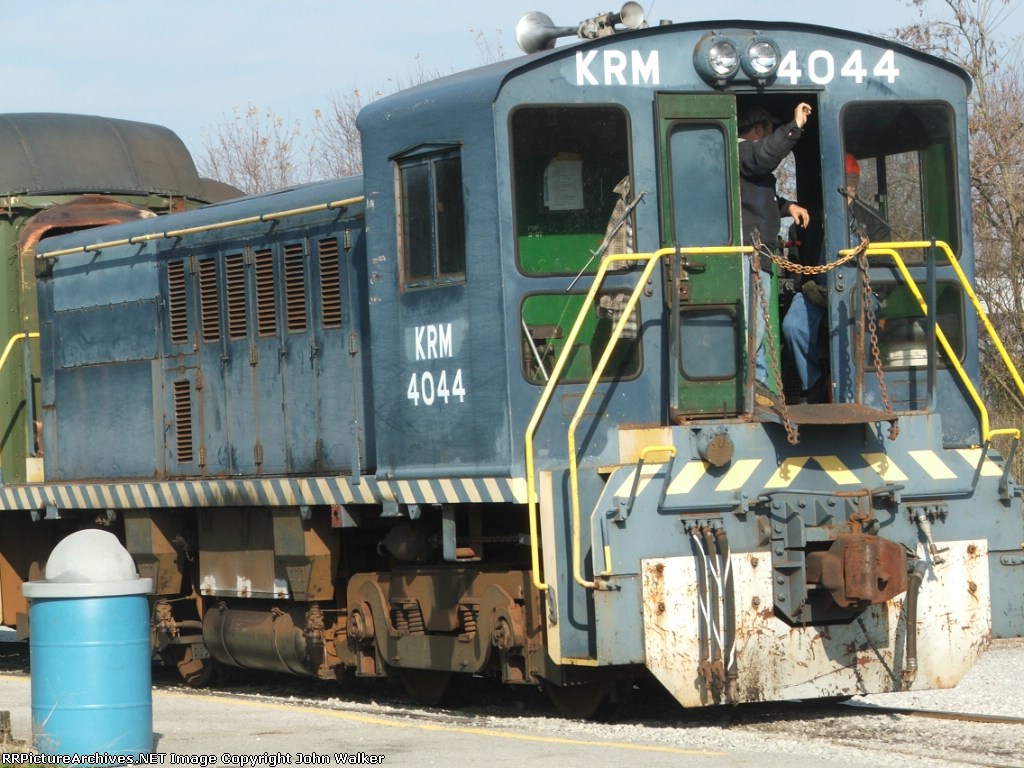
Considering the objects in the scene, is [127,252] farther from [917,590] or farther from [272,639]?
[917,590]

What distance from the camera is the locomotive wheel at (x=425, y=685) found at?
1078 cm

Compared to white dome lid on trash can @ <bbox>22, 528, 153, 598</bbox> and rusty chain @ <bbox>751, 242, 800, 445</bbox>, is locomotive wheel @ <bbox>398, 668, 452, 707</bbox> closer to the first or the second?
white dome lid on trash can @ <bbox>22, 528, 153, 598</bbox>

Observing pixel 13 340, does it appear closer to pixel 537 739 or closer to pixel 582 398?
pixel 582 398

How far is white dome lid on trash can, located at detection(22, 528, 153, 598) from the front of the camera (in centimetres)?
→ 812

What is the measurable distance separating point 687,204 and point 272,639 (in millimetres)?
4536

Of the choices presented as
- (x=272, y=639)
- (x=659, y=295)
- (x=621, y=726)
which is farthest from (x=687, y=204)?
(x=272, y=639)

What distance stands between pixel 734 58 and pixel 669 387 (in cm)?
192

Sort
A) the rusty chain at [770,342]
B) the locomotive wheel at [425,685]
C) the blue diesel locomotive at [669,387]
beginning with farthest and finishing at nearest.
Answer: the locomotive wheel at [425,685], the rusty chain at [770,342], the blue diesel locomotive at [669,387]

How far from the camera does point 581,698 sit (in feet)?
32.0

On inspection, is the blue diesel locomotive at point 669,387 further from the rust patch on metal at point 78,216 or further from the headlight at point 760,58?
the rust patch on metal at point 78,216

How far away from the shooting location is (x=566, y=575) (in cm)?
882

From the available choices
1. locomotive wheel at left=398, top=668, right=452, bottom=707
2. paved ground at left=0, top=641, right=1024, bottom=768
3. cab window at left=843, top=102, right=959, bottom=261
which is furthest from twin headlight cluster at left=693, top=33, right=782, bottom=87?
locomotive wheel at left=398, top=668, right=452, bottom=707

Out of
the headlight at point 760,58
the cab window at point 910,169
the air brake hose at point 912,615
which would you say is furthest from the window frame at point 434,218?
the air brake hose at point 912,615

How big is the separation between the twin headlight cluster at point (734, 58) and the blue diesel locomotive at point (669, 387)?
17 millimetres
